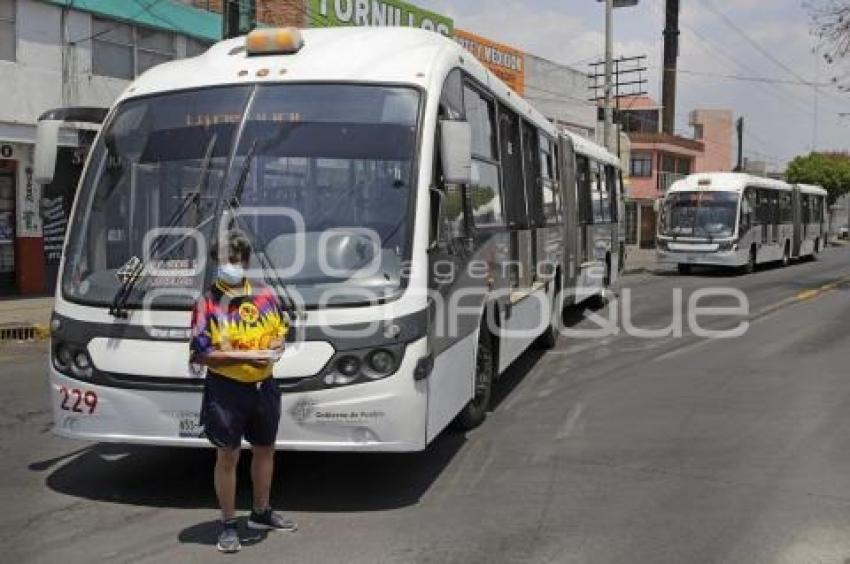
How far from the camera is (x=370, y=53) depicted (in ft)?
A: 22.4

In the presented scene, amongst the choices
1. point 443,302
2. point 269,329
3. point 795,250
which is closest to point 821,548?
point 443,302

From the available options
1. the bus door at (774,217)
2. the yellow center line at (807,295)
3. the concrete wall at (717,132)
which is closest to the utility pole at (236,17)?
the yellow center line at (807,295)

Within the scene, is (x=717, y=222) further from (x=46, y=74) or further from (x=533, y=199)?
(x=533, y=199)

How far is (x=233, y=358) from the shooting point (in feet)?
17.0

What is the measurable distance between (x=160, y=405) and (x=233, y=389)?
0.85 meters

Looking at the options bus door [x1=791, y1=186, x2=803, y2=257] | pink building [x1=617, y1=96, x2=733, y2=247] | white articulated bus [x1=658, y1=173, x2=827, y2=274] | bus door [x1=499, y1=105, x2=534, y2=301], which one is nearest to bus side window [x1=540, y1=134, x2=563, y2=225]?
bus door [x1=499, y1=105, x2=534, y2=301]

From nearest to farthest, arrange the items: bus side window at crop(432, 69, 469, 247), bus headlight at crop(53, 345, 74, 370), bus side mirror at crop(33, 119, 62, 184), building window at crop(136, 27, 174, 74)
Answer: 1. bus headlight at crop(53, 345, 74, 370)
2. bus side window at crop(432, 69, 469, 247)
3. bus side mirror at crop(33, 119, 62, 184)
4. building window at crop(136, 27, 174, 74)

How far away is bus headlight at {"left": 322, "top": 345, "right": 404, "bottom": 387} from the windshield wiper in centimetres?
123

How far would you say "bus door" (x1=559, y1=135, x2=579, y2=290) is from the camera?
1358 cm

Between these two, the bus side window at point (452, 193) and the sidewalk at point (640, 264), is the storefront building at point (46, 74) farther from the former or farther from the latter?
the sidewalk at point (640, 264)

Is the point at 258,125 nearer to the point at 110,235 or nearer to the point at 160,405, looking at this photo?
the point at 110,235

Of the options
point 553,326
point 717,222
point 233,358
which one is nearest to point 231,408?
point 233,358

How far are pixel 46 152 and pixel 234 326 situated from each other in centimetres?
242

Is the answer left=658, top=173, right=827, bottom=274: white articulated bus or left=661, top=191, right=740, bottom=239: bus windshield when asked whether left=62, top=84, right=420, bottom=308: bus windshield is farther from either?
left=661, top=191, right=740, bottom=239: bus windshield
